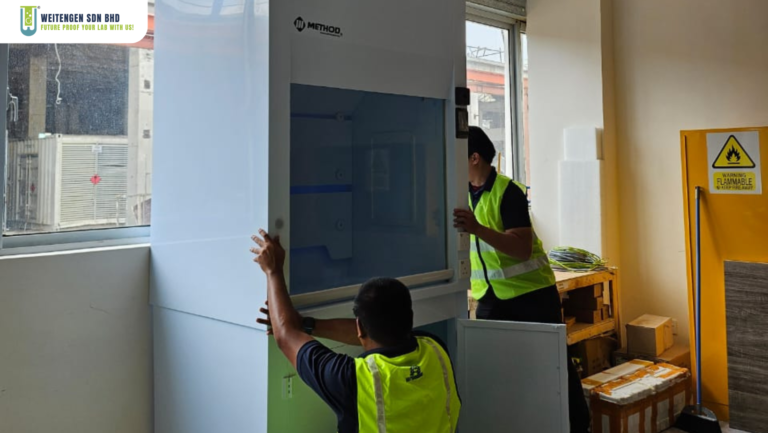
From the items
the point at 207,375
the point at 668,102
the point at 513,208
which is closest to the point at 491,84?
the point at 668,102

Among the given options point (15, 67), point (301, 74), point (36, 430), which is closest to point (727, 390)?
point (301, 74)

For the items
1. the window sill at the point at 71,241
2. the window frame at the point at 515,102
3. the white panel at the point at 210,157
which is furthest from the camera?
the window frame at the point at 515,102

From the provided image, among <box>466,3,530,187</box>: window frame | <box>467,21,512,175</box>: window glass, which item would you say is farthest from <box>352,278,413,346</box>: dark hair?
<box>466,3,530,187</box>: window frame

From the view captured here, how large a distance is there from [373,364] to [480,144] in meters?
1.18

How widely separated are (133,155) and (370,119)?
0.83 m

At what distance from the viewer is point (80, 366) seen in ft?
5.67

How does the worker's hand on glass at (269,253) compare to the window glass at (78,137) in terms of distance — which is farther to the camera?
the window glass at (78,137)

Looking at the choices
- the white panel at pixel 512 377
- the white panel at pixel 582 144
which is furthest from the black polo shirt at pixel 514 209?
the white panel at pixel 582 144

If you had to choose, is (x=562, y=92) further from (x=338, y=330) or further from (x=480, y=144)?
(x=338, y=330)

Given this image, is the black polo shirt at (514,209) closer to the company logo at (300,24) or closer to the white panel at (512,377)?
the white panel at (512,377)

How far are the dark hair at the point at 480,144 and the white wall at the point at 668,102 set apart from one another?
2168 mm

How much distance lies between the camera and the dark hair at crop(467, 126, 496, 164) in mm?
2236

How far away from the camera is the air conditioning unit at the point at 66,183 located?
1770 millimetres

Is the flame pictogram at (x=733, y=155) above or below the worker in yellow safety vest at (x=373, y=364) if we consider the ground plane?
above
